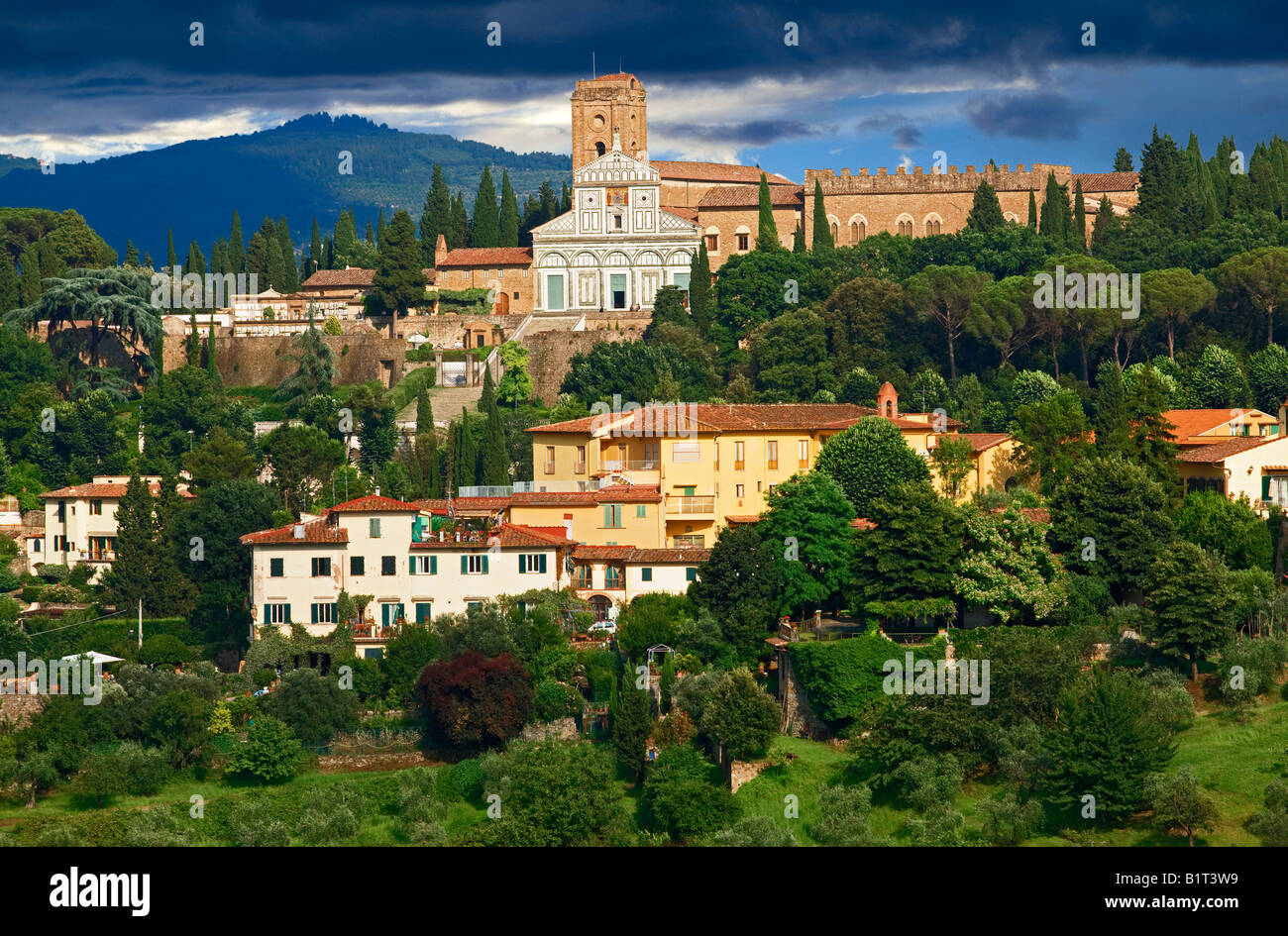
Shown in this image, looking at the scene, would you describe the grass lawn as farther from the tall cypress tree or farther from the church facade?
the church facade

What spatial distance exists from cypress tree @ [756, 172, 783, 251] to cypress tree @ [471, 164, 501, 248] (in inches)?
552

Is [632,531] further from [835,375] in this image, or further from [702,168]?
[702,168]

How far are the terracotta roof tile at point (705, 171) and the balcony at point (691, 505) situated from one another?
43.5 meters

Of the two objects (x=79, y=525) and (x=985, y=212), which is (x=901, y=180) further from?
(x=79, y=525)

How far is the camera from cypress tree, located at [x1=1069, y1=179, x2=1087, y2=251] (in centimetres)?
7325

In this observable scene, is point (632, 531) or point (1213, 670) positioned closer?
point (1213, 670)

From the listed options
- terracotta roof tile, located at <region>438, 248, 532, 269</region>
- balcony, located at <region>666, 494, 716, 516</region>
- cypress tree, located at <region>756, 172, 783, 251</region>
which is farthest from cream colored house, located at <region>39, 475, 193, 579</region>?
cypress tree, located at <region>756, 172, 783, 251</region>

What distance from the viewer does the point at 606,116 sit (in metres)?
88.9

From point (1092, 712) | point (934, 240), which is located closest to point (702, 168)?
point (934, 240)

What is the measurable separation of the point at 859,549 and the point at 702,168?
178 feet

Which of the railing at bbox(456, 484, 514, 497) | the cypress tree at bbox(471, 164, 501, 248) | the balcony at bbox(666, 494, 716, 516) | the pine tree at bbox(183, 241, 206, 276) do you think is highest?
the cypress tree at bbox(471, 164, 501, 248)

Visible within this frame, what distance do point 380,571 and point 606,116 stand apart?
52.2 metres

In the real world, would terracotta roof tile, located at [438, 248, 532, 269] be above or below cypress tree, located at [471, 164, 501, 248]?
below
